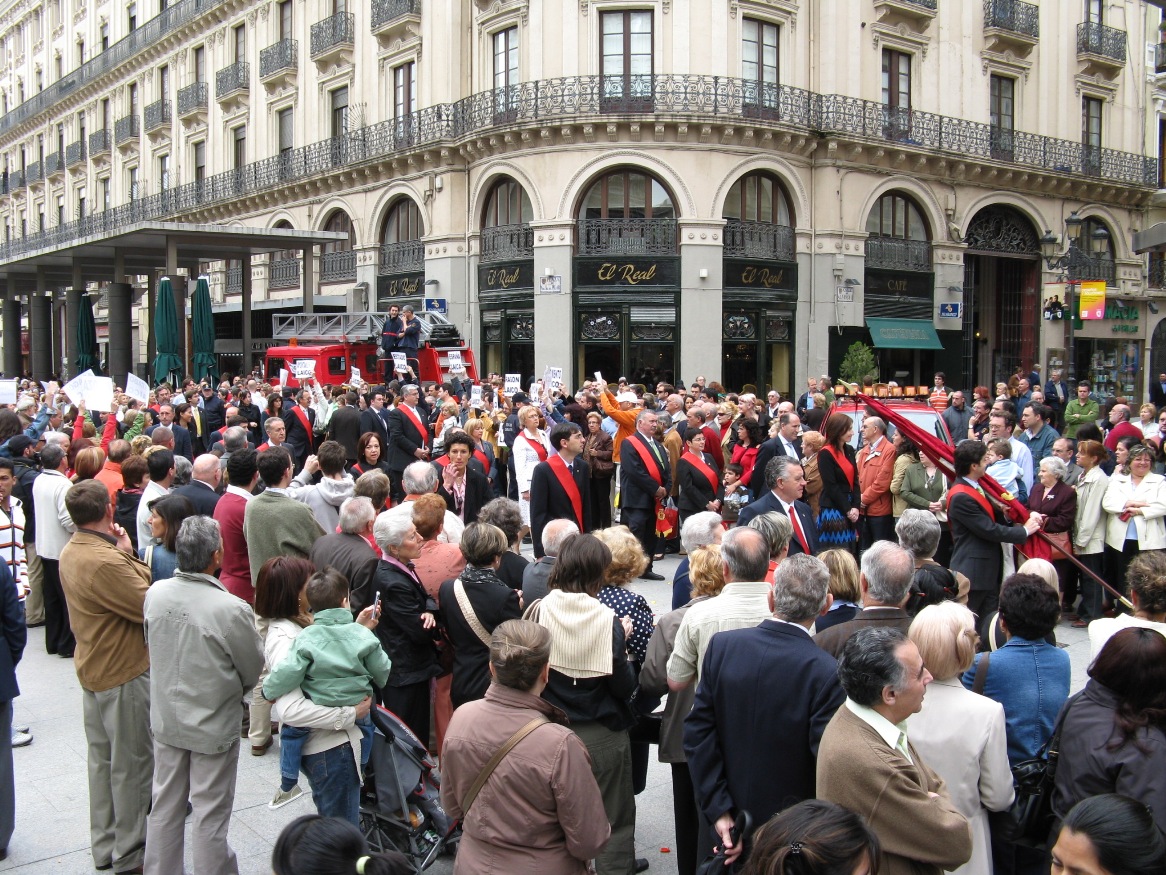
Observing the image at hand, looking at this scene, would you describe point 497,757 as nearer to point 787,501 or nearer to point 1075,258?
point 787,501

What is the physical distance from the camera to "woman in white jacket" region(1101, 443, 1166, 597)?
921 cm

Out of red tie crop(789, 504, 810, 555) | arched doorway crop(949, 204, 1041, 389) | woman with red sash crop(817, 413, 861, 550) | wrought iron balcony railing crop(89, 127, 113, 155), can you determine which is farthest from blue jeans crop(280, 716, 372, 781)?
wrought iron balcony railing crop(89, 127, 113, 155)

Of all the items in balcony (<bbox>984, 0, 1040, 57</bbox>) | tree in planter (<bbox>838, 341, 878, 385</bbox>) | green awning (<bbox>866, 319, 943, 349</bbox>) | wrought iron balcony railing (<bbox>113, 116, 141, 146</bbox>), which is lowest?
tree in planter (<bbox>838, 341, 878, 385</bbox>)

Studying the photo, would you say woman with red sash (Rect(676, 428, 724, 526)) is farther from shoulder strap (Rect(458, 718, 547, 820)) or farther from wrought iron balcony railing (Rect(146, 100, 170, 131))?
wrought iron balcony railing (Rect(146, 100, 170, 131))

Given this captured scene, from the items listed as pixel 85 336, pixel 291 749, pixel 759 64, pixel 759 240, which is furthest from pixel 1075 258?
pixel 291 749

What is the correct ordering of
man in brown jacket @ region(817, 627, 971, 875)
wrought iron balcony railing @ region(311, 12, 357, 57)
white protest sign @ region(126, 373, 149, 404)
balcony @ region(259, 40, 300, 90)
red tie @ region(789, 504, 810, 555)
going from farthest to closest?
balcony @ region(259, 40, 300, 90) → wrought iron balcony railing @ region(311, 12, 357, 57) → white protest sign @ region(126, 373, 149, 404) → red tie @ region(789, 504, 810, 555) → man in brown jacket @ region(817, 627, 971, 875)

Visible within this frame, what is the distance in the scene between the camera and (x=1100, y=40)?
31.8 metres

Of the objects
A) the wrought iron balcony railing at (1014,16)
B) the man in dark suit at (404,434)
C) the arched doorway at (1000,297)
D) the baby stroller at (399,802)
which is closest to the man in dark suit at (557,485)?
the man in dark suit at (404,434)

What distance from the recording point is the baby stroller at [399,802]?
15.3ft

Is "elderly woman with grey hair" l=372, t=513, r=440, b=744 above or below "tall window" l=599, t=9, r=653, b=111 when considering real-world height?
below

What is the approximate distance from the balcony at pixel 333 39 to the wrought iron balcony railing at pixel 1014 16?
64.6ft

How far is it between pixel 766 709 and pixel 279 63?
119 ft

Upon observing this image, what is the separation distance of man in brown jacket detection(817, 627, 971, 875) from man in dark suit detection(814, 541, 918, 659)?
1.03 metres

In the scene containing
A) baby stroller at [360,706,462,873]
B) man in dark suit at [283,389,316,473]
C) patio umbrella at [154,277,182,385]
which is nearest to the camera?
baby stroller at [360,706,462,873]
